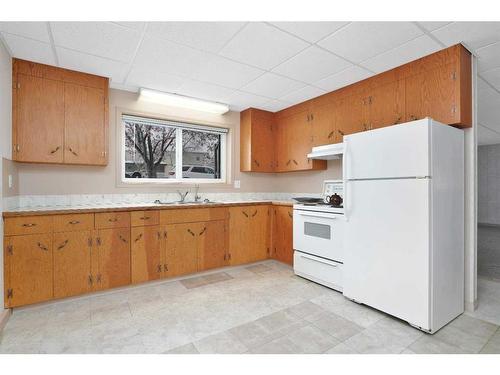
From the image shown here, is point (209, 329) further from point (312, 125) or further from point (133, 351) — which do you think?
point (312, 125)

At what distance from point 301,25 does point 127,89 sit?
2.36 m

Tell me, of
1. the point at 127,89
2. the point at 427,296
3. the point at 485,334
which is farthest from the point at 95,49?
the point at 485,334

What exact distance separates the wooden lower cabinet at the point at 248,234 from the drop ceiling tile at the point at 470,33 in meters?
2.76

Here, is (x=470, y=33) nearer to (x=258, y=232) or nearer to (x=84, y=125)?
(x=258, y=232)

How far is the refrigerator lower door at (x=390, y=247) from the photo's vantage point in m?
2.09

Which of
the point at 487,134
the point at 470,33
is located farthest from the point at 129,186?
the point at 487,134

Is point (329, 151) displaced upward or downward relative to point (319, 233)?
upward

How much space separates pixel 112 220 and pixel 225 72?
200 cm

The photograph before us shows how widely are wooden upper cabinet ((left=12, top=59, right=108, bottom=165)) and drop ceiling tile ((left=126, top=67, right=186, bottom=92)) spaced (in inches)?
13.9

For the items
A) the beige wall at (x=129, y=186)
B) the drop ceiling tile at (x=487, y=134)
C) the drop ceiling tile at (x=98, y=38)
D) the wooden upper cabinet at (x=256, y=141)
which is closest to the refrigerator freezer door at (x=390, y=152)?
the beige wall at (x=129, y=186)

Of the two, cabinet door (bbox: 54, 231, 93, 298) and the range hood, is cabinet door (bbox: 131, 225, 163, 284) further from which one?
the range hood

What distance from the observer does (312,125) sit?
3.89 metres

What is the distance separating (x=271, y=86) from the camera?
3396mm

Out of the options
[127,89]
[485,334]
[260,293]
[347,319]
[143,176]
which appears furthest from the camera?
[143,176]
